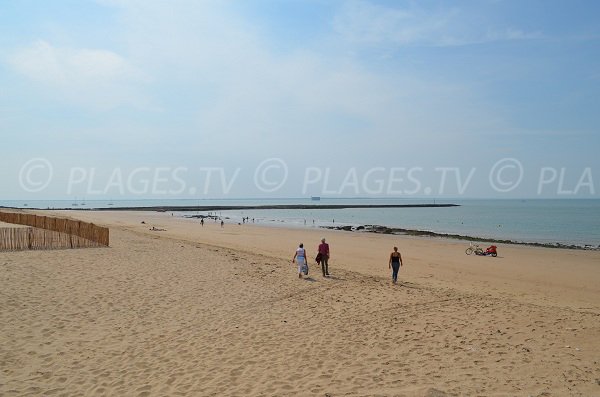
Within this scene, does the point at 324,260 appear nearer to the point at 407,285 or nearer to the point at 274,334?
the point at 407,285

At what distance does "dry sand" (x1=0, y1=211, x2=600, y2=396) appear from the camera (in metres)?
6.21

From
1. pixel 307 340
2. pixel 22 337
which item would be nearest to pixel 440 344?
pixel 307 340

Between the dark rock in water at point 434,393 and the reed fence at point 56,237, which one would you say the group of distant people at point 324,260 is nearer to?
the dark rock in water at point 434,393

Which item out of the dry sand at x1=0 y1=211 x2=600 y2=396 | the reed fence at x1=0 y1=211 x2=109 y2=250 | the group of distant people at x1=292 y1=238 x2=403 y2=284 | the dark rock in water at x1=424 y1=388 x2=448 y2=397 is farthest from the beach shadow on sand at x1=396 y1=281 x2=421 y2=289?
the reed fence at x1=0 y1=211 x2=109 y2=250

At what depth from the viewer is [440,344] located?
8.01m

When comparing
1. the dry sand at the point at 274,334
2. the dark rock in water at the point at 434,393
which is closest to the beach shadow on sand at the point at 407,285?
the dry sand at the point at 274,334

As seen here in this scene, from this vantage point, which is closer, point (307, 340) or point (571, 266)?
point (307, 340)

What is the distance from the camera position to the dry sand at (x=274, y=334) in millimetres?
6211

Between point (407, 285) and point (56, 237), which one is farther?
point (56, 237)

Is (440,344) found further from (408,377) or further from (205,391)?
(205,391)

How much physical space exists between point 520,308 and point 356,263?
10.5 metres

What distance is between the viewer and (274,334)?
847cm

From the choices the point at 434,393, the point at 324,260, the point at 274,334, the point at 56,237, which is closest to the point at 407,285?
the point at 324,260

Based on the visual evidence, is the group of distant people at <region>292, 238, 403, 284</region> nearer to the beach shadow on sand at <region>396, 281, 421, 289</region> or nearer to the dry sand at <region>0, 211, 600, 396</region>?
the beach shadow on sand at <region>396, 281, 421, 289</region>
